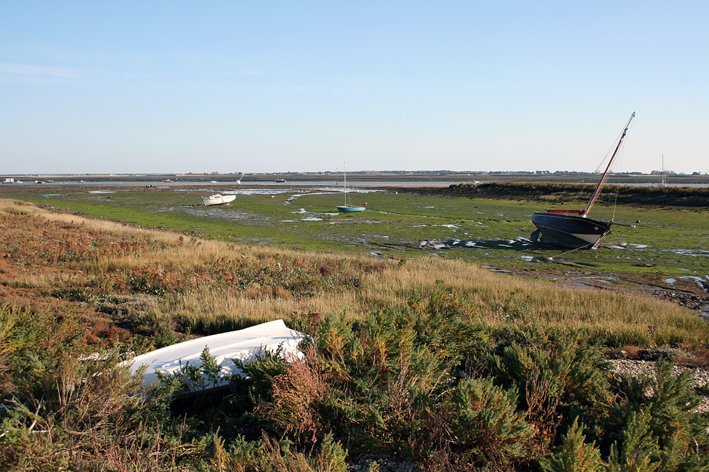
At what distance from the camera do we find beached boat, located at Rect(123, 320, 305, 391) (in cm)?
454

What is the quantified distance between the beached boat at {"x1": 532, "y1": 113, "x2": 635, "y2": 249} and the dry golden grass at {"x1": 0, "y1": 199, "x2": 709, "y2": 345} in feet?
31.7

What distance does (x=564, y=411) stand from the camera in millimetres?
3895

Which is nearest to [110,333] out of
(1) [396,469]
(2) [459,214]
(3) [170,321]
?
(3) [170,321]

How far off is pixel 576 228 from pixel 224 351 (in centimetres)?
1962

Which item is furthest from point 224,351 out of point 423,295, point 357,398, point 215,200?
point 215,200

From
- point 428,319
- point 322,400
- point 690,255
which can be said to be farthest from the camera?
point 690,255

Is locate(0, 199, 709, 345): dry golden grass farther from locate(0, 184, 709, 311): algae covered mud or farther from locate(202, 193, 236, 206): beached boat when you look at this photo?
locate(202, 193, 236, 206): beached boat

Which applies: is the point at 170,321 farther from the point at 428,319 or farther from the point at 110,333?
the point at 428,319

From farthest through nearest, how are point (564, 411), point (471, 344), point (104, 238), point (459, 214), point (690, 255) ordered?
1. point (459, 214)
2. point (690, 255)
3. point (104, 238)
4. point (471, 344)
5. point (564, 411)

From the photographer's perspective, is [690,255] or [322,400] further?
[690,255]

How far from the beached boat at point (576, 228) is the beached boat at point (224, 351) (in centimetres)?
1846

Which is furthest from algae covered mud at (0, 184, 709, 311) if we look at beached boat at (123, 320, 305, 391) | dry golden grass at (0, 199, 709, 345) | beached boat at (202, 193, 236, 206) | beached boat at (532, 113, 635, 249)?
beached boat at (123, 320, 305, 391)

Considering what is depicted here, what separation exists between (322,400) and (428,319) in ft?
8.51

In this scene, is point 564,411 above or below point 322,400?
below
